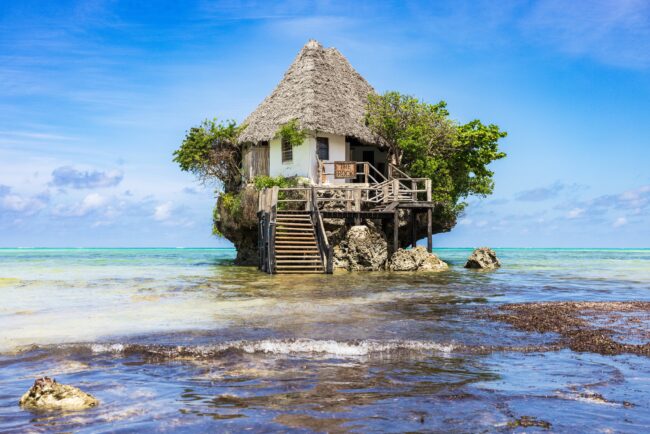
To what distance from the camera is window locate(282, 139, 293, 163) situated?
1152 inches

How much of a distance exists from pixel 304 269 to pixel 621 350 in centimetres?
1614

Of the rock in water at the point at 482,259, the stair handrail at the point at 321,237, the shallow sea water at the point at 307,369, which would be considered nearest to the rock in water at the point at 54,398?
the shallow sea water at the point at 307,369

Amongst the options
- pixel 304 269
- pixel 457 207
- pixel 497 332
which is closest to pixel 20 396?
pixel 497 332

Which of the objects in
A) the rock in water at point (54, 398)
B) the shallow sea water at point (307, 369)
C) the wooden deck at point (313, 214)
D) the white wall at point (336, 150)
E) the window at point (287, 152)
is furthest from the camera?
the window at point (287, 152)

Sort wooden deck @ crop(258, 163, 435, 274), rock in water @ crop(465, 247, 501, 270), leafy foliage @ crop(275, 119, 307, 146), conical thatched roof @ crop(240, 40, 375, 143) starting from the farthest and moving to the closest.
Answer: rock in water @ crop(465, 247, 501, 270) → conical thatched roof @ crop(240, 40, 375, 143) → leafy foliage @ crop(275, 119, 307, 146) → wooden deck @ crop(258, 163, 435, 274)

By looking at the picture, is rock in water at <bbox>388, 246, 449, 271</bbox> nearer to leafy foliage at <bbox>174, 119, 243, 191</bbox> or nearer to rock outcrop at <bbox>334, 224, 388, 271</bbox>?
rock outcrop at <bbox>334, 224, 388, 271</bbox>

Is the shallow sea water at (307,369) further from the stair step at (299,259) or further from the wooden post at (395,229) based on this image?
the wooden post at (395,229)

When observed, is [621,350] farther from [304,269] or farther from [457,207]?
[457,207]

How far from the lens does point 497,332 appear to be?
404 inches

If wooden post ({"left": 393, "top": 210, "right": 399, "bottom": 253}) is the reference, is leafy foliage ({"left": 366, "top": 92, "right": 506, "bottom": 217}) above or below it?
above

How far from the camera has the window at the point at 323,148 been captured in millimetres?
28656

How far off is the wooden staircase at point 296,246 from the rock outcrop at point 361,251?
2.02 metres

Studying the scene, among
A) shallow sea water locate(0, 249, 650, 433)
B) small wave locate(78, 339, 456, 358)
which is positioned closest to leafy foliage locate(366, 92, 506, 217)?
shallow sea water locate(0, 249, 650, 433)

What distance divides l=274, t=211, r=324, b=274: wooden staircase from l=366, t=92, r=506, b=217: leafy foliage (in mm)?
6966
